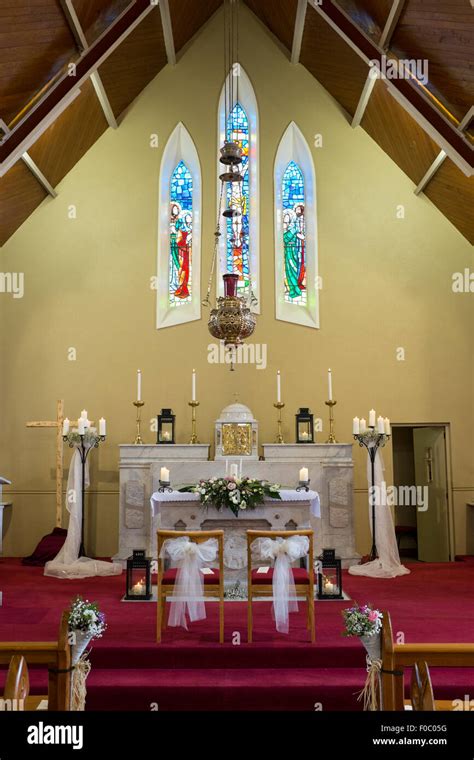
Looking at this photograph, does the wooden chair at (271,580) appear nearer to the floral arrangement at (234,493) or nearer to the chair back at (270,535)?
the chair back at (270,535)

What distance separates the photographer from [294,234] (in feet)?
31.5

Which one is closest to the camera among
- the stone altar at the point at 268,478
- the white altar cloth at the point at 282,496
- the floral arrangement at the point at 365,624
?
the floral arrangement at the point at 365,624

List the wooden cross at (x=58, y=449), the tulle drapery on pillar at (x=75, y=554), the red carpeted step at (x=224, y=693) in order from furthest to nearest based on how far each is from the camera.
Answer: the wooden cross at (x=58, y=449), the tulle drapery on pillar at (x=75, y=554), the red carpeted step at (x=224, y=693)

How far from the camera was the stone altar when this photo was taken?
8.20m

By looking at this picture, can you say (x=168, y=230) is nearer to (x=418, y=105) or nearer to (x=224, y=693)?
(x=418, y=105)

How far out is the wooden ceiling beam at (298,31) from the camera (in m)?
8.38

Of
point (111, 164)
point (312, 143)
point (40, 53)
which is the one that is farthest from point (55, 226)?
point (312, 143)

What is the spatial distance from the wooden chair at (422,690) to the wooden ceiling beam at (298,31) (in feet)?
26.5

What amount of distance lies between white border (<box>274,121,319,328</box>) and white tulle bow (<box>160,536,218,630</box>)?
4752 millimetres

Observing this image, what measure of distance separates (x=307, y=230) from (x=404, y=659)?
23.7 ft

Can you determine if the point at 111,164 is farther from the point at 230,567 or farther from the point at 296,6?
the point at 230,567

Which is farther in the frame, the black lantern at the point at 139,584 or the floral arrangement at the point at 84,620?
the black lantern at the point at 139,584

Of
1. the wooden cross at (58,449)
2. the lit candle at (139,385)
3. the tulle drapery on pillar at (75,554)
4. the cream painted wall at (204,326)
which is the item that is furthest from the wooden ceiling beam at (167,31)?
the tulle drapery on pillar at (75,554)

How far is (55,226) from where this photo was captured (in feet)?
30.9
